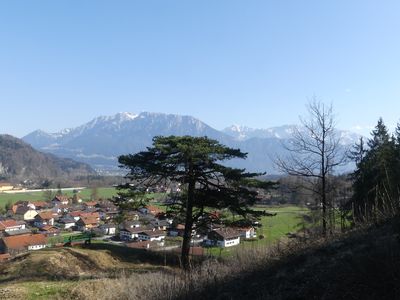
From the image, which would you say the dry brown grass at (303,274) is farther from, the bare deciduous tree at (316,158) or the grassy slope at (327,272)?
the bare deciduous tree at (316,158)

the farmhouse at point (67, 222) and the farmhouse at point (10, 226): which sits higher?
the farmhouse at point (10, 226)

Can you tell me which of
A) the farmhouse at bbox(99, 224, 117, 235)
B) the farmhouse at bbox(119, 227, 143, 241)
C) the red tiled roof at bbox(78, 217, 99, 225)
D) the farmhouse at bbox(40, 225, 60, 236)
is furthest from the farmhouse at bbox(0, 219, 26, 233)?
the farmhouse at bbox(119, 227, 143, 241)

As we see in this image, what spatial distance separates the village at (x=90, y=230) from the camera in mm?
22855

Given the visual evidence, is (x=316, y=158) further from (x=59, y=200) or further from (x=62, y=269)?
(x=59, y=200)

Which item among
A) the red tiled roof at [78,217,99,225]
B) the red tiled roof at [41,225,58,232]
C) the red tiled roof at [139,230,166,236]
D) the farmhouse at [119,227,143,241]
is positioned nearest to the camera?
the red tiled roof at [139,230,166,236]

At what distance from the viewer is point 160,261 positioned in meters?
22.3

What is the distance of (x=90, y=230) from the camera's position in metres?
69.1

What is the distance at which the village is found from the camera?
2285 cm

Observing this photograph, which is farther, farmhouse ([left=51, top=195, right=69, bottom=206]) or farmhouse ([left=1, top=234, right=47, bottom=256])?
farmhouse ([left=51, top=195, right=69, bottom=206])

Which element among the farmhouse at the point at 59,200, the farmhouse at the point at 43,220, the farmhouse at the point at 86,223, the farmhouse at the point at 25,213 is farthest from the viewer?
the farmhouse at the point at 59,200

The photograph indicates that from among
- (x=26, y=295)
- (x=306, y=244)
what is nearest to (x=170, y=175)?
(x=26, y=295)

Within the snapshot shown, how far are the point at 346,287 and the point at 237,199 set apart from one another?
14314 mm

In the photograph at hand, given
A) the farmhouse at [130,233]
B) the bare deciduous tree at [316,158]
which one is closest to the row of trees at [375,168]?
the bare deciduous tree at [316,158]

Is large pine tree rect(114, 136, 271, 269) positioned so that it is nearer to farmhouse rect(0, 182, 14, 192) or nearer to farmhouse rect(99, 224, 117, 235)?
farmhouse rect(99, 224, 117, 235)
